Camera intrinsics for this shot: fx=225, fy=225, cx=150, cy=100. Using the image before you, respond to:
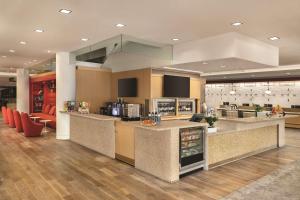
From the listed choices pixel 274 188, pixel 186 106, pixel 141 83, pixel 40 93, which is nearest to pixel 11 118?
pixel 40 93

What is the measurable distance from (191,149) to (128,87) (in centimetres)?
391

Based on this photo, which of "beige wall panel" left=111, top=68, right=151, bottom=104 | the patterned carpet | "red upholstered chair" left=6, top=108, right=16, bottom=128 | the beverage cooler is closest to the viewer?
the patterned carpet

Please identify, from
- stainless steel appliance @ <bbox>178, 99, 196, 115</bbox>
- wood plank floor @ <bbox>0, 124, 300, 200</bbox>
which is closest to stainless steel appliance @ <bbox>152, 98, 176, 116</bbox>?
stainless steel appliance @ <bbox>178, 99, 196, 115</bbox>

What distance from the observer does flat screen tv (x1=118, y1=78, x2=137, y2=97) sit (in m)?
7.64

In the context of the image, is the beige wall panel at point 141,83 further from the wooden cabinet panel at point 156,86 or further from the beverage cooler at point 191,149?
the beverage cooler at point 191,149

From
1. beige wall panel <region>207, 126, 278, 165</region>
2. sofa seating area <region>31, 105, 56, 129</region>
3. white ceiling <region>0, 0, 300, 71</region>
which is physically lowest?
beige wall panel <region>207, 126, 278, 165</region>

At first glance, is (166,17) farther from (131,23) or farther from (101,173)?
(101,173)

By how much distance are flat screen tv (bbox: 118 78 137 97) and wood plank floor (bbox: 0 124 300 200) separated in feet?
8.17

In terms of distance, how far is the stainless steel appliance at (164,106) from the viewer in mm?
7363

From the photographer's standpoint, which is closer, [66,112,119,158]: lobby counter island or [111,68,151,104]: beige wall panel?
[66,112,119,158]: lobby counter island

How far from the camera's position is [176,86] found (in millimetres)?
7887

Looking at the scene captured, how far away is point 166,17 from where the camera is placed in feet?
13.2

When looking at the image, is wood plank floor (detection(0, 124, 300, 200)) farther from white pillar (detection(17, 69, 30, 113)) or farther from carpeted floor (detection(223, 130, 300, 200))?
white pillar (detection(17, 69, 30, 113))

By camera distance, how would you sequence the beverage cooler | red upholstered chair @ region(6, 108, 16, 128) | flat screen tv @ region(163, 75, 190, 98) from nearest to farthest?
the beverage cooler
flat screen tv @ region(163, 75, 190, 98)
red upholstered chair @ region(6, 108, 16, 128)
